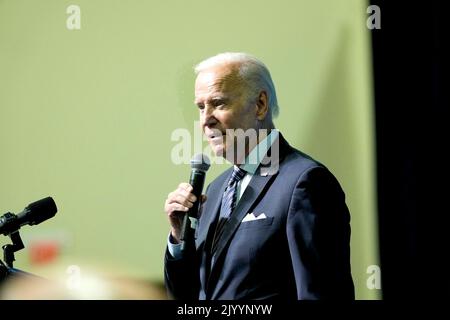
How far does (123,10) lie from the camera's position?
7.75 ft

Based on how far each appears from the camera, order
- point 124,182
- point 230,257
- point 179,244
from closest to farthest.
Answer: point 230,257
point 179,244
point 124,182

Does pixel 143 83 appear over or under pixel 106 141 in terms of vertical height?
over

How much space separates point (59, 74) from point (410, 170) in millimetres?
1332

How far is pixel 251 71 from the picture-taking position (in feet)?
6.29

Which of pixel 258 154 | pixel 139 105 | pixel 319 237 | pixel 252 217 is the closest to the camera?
pixel 319 237

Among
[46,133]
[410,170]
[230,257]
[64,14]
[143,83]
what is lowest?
[230,257]

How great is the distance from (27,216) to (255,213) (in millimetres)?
627

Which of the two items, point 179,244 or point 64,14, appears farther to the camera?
point 64,14

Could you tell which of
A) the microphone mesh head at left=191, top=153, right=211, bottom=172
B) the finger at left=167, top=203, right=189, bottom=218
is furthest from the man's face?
the finger at left=167, top=203, right=189, bottom=218

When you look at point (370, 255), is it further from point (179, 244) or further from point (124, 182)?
point (124, 182)

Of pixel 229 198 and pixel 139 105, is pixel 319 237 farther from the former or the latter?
pixel 139 105

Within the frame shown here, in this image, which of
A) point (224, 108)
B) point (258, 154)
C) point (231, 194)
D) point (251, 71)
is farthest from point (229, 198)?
point (251, 71)

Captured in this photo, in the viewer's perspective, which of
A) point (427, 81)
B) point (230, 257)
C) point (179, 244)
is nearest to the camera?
point (230, 257)
